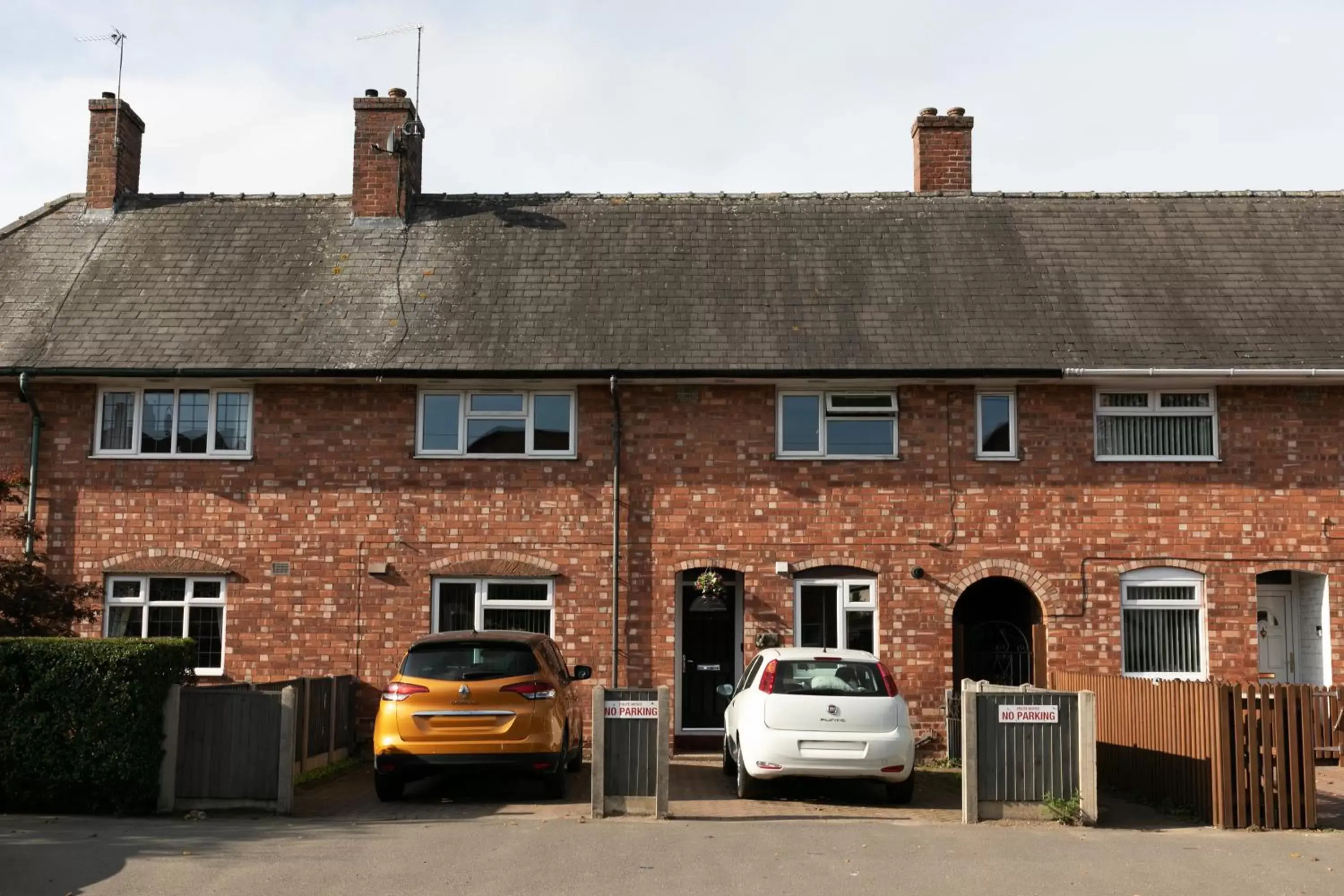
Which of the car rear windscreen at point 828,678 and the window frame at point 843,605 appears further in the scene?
the window frame at point 843,605

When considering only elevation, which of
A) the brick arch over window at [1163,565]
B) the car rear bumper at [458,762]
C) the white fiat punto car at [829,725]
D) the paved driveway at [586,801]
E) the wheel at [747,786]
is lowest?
the paved driveway at [586,801]

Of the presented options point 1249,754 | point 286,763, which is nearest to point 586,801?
point 286,763

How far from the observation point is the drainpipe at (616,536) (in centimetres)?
1727

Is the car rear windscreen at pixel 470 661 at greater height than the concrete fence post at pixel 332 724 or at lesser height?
greater

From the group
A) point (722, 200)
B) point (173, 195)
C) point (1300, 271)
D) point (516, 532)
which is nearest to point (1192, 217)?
point (1300, 271)

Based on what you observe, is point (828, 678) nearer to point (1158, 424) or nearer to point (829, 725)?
point (829, 725)

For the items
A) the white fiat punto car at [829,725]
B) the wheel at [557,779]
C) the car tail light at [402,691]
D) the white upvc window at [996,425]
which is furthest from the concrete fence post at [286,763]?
the white upvc window at [996,425]

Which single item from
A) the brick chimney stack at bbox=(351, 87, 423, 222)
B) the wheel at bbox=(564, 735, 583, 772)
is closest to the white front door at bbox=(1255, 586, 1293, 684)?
the wheel at bbox=(564, 735, 583, 772)

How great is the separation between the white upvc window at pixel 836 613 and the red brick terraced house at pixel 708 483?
0.04m

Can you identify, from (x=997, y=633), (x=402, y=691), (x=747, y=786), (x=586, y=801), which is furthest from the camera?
(x=997, y=633)

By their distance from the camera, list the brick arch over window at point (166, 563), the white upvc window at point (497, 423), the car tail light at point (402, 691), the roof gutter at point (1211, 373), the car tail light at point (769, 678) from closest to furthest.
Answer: the car tail light at point (402, 691), the car tail light at point (769, 678), the roof gutter at point (1211, 373), the brick arch over window at point (166, 563), the white upvc window at point (497, 423)

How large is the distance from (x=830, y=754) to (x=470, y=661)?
3.55 m

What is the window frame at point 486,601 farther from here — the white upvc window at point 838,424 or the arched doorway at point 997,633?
the arched doorway at point 997,633

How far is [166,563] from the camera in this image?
57.4 feet
